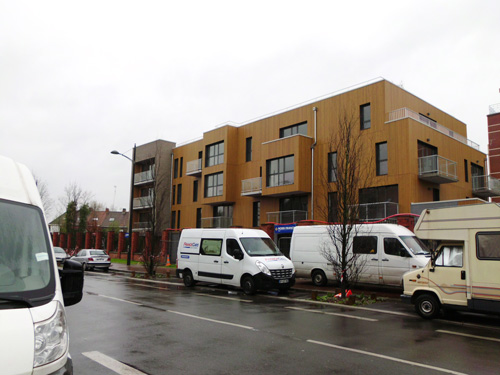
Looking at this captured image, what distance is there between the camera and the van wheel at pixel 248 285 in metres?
14.2

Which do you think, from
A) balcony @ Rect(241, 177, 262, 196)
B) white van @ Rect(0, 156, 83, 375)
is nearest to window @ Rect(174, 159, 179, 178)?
balcony @ Rect(241, 177, 262, 196)

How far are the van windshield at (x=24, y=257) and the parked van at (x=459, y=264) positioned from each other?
910cm

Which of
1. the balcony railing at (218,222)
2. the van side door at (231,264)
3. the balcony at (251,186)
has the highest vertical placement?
the balcony at (251,186)

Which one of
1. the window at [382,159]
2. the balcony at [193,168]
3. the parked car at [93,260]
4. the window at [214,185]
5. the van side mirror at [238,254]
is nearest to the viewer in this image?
the van side mirror at [238,254]

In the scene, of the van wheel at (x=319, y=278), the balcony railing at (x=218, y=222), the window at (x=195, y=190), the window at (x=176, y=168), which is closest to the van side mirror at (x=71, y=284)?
the van wheel at (x=319, y=278)

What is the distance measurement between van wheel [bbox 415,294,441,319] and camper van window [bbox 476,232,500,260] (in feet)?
5.21

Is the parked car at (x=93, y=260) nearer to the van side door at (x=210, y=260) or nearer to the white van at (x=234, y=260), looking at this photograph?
the white van at (x=234, y=260)

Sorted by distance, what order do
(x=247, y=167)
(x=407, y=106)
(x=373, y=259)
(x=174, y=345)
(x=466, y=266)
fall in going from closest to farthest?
(x=174, y=345), (x=466, y=266), (x=373, y=259), (x=407, y=106), (x=247, y=167)

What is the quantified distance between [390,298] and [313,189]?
15.0 m

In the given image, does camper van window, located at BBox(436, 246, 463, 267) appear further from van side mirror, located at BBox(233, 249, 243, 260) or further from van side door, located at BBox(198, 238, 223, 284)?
van side door, located at BBox(198, 238, 223, 284)

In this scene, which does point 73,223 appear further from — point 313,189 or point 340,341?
point 340,341

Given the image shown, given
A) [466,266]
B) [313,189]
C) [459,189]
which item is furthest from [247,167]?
[466,266]

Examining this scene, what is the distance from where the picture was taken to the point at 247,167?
114 ft

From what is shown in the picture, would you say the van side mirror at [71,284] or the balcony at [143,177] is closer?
the van side mirror at [71,284]
